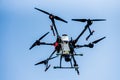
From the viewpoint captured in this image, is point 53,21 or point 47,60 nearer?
point 53,21

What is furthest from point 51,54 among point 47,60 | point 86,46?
point 86,46

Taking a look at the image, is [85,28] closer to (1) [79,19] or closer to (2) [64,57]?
(1) [79,19]

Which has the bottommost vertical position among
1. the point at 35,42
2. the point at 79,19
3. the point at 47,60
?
the point at 47,60

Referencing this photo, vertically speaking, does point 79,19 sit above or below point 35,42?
above

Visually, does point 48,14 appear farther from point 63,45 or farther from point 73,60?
point 73,60

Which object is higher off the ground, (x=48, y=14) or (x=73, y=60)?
(x=48, y=14)

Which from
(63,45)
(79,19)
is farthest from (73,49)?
(79,19)

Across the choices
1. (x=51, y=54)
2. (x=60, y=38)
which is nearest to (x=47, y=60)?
(x=51, y=54)

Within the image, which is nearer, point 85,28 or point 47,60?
point 85,28
